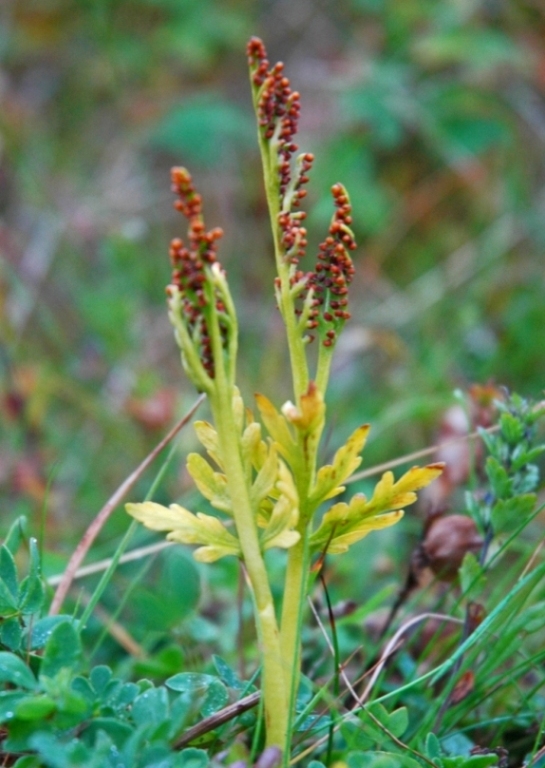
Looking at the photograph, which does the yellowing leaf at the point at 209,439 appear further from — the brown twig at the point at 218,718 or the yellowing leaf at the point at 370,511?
the brown twig at the point at 218,718

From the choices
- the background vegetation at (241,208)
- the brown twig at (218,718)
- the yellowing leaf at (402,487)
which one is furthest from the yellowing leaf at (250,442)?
the background vegetation at (241,208)

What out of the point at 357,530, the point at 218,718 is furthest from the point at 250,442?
the point at 218,718

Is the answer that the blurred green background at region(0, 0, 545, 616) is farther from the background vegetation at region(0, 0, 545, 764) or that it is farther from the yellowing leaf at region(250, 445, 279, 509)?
the yellowing leaf at region(250, 445, 279, 509)

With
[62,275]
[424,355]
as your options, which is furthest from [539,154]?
[62,275]

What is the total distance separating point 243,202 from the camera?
322 cm

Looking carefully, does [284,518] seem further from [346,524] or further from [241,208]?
[241,208]

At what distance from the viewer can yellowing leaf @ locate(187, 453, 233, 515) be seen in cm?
86

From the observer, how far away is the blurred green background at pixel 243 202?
2236mm

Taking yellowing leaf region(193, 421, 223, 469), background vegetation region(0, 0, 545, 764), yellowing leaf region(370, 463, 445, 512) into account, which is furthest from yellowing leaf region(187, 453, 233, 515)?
background vegetation region(0, 0, 545, 764)

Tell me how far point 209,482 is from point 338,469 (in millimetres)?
138

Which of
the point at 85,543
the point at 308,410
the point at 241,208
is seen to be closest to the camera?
the point at 308,410

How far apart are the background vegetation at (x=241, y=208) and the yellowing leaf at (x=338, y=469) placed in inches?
38.4

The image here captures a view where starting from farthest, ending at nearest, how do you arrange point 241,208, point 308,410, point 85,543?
point 241,208 → point 85,543 → point 308,410

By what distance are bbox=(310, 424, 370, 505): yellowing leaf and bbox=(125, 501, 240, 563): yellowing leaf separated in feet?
0.32
